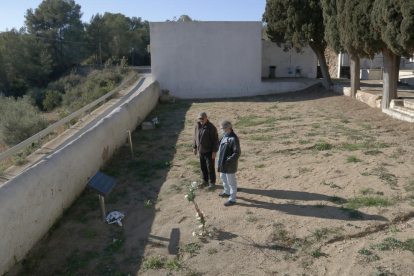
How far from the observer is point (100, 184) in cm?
604

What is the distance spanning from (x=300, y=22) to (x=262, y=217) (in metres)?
15.5

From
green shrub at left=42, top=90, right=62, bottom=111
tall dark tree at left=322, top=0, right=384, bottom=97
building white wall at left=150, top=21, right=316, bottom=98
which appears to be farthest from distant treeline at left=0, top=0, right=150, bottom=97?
tall dark tree at left=322, top=0, right=384, bottom=97

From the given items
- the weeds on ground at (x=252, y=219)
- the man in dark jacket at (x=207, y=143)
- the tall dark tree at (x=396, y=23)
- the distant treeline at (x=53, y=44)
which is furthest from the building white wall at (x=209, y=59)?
the distant treeline at (x=53, y=44)

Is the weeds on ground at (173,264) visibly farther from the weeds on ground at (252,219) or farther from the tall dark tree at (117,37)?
the tall dark tree at (117,37)

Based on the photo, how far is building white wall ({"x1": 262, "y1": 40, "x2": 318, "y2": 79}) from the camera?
25359mm

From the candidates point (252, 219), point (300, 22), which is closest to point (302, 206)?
point (252, 219)

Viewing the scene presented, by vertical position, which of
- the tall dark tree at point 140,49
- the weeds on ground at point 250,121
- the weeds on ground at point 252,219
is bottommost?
the weeds on ground at point 252,219

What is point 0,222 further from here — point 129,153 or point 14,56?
point 14,56

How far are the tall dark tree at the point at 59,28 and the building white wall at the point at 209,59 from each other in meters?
32.4

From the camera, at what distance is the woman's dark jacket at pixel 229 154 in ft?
20.9

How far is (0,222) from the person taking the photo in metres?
4.50

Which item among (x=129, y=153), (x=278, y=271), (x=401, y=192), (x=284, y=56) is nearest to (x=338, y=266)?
(x=278, y=271)

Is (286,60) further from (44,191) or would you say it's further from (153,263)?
(153,263)

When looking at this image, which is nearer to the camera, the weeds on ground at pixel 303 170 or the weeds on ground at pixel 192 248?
the weeds on ground at pixel 192 248
